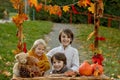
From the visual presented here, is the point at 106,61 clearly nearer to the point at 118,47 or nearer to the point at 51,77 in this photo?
the point at 118,47

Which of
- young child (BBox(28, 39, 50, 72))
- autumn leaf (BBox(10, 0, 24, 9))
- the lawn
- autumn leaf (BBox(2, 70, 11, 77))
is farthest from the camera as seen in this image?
the lawn

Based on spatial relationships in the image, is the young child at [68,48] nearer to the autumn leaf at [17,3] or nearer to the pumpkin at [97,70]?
the autumn leaf at [17,3]

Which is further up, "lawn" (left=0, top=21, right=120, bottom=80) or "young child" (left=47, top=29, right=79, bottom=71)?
"young child" (left=47, top=29, right=79, bottom=71)

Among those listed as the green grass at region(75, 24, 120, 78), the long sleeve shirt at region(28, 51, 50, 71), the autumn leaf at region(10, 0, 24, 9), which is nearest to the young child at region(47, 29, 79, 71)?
the long sleeve shirt at region(28, 51, 50, 71)

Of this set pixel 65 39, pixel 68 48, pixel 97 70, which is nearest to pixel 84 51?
pixel 68 48

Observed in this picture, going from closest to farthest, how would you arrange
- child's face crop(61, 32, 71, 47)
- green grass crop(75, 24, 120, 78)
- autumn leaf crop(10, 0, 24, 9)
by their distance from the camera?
autumn leaf crop(10, 0, 24, 9) → child's face crop(61, 32, 71, 47) → green grass crop(75, 24, 120, 78)

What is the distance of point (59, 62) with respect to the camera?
522cm

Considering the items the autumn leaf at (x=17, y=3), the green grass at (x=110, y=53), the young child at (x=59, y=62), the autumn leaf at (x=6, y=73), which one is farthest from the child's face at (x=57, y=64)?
the green grass at (x=110, y=53)

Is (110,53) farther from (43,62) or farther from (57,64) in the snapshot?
(57,64)

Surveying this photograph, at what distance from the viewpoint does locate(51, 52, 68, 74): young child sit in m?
5.18

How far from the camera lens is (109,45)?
15531 mm

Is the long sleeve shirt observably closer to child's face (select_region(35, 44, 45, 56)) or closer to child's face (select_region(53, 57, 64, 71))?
child's face (select_region(35, 44, 45, 56))

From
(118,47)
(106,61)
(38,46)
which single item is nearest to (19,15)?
(38,46)

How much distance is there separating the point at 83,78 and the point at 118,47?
35.9 ft
